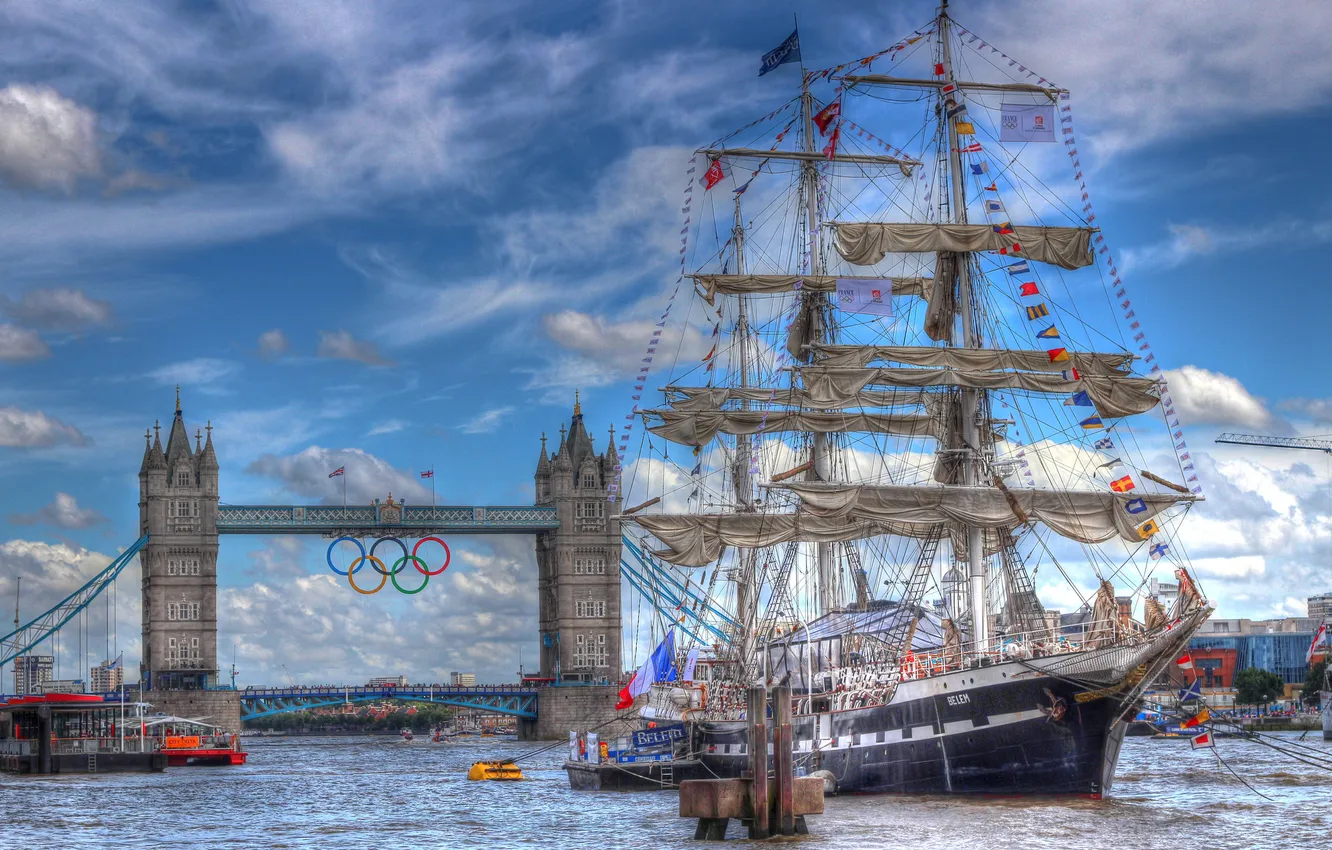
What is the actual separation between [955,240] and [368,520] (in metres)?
93.0

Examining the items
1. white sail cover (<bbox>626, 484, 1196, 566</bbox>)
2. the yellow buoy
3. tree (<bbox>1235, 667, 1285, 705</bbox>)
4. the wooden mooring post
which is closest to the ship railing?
the yellow buoy

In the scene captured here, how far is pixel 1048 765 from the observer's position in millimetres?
48656

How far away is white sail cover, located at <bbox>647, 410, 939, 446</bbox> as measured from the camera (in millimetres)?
68625

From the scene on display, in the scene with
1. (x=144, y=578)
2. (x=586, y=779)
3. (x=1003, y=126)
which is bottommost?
(x=586, y=779)

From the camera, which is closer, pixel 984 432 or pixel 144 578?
pixel 984 432

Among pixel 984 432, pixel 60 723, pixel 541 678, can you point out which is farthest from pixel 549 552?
pixel 984 432

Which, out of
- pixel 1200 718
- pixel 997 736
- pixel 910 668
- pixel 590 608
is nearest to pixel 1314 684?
pixel 590 608

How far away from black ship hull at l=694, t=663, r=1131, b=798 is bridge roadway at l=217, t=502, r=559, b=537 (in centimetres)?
9447

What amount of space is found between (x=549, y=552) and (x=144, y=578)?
3516 cm

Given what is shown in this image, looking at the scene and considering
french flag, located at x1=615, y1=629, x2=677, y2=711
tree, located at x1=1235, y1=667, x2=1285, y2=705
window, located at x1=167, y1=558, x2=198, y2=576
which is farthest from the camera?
window, located at x1=167, y1=558, x2=198, y2=576

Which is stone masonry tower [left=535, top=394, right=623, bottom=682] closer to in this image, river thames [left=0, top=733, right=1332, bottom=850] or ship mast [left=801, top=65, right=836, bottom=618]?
river thames [left=0, top=733, right=1332, bottom=850]

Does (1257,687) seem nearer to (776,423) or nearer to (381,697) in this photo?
(381,697)

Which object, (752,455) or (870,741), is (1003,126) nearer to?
(870,741)

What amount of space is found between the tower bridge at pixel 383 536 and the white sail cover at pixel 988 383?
79.7 m
